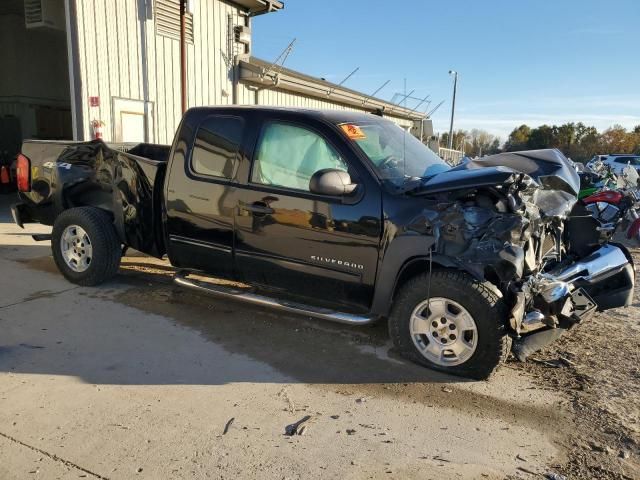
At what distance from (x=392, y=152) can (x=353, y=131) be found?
0.41 m

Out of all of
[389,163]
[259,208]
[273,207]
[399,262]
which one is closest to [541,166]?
[389,163]

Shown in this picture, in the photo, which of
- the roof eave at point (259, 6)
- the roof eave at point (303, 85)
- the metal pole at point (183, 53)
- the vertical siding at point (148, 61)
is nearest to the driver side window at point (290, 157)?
the vertical siding at point (148, 61)

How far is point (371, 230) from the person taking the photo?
3777 millimetres

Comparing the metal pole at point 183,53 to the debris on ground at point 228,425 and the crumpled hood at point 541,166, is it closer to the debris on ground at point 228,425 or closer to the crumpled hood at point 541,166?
the crumpled hood at point 541,166

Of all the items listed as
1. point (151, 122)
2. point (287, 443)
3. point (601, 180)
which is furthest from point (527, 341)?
point (151, 122)

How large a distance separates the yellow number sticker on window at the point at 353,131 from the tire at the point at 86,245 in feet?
8.90

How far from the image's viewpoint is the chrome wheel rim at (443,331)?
3.51 m

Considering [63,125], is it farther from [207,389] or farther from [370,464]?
[370,464]

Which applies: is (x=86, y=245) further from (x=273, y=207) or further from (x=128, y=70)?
(x=128, y=70)

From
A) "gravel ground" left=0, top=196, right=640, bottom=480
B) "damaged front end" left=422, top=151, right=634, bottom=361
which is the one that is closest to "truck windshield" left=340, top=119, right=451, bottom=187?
"damaged front end" left=422, top=151, right=634, bottom=361

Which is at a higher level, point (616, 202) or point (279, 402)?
point (616, 202)

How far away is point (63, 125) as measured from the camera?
16453 millimetres

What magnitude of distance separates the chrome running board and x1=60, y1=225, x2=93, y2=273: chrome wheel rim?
3.68 ft

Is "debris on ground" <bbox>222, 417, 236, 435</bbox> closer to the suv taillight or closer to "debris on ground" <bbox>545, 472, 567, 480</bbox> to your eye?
"debris on ground" <bbox>545, 472, 567, 480</bbox>
